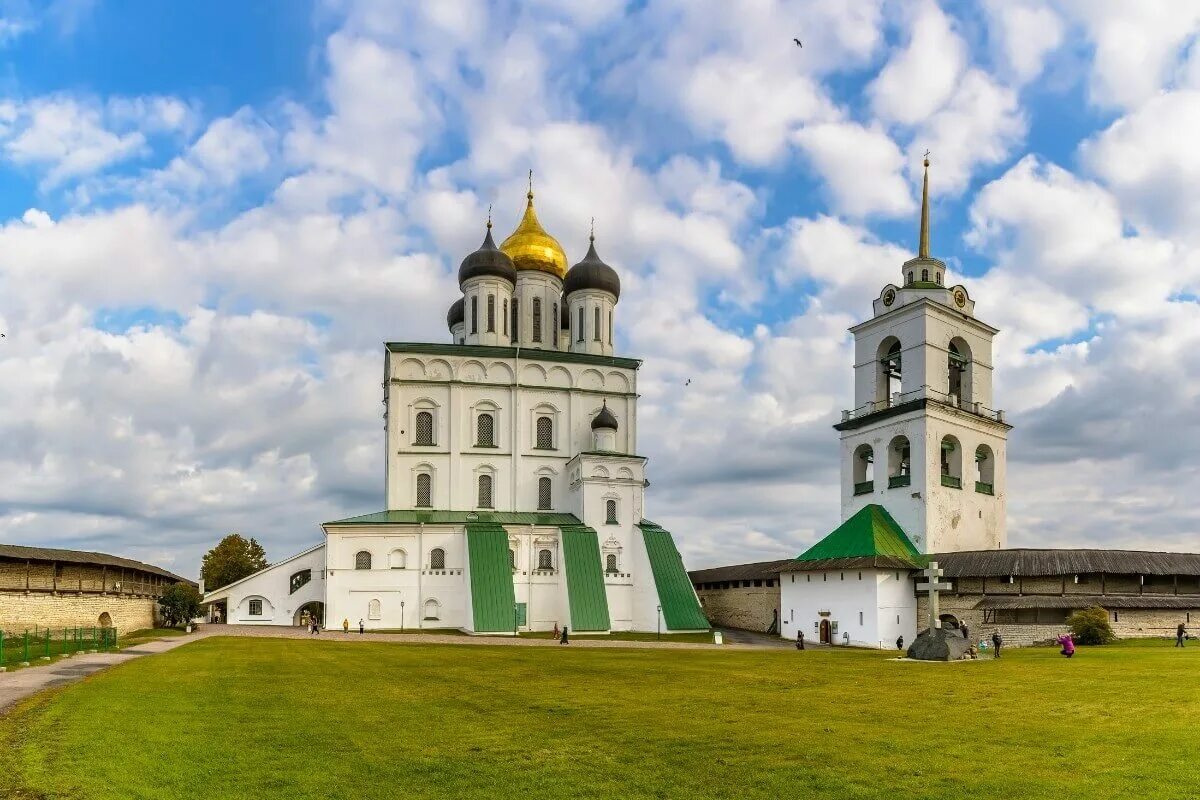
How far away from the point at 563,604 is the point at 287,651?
18054 mm

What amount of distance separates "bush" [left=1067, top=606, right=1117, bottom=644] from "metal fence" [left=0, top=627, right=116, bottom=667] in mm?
30192

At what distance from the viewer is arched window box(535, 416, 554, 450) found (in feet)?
162

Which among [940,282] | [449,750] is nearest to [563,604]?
[940,282]

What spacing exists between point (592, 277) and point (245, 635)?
1007 inches

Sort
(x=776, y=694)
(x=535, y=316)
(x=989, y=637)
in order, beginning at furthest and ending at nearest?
(x=535, y=316) → (x=989, y=637) → (x=776, y=694)

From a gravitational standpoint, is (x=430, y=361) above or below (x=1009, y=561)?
above

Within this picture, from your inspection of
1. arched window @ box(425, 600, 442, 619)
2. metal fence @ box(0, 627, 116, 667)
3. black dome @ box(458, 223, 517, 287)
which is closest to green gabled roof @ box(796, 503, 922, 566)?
arched window @ box(425, 600, 442, 619)

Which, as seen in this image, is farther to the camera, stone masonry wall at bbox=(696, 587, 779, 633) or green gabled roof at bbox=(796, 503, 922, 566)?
stone masonry wall at bbox=(696, 587, 779, 633)

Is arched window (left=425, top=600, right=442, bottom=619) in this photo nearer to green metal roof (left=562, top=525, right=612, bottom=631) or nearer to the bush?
green metal roof (left=562, top=525, right=612, bottom=631)

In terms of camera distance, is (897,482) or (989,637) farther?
(897,482)

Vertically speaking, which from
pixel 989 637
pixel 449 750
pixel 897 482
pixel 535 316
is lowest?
pixel 989 637

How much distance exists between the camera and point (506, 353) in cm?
4944

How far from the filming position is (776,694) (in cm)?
1645

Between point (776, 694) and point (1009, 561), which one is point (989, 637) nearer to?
point (1009, 561)
